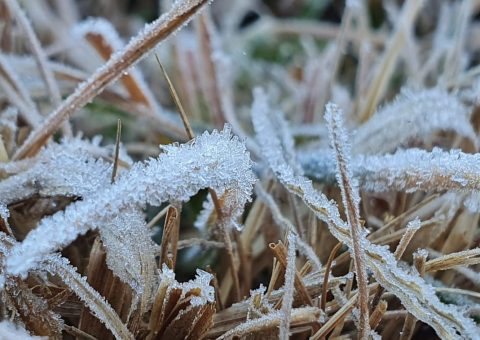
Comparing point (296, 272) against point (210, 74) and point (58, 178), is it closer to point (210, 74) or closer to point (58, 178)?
point (58, 178)

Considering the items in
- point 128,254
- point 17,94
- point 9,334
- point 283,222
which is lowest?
point 9,334

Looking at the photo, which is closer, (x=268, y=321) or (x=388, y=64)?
(x=268, y=321)

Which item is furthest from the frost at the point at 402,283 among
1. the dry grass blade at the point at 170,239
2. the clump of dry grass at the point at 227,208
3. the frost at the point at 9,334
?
the frost at the point at 9,334

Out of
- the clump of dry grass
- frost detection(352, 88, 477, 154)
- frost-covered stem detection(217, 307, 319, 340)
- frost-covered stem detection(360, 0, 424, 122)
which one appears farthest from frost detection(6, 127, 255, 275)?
frost-covered stem detection(360, 0, 424, 122)

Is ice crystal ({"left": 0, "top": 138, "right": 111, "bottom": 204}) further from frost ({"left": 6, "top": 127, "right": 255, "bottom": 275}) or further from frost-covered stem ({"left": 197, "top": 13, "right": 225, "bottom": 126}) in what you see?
frost-covered stem ({"left": 197, "top": 13, "right": 225, "bottom": 126})

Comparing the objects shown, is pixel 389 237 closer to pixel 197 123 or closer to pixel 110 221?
pixel 110 221

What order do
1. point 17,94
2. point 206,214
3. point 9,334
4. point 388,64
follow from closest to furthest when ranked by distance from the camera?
point 9,334 < point 206,214 < point 17,94 < point 388,64

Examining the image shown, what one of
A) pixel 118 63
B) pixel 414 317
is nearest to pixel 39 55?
pixel 118 63

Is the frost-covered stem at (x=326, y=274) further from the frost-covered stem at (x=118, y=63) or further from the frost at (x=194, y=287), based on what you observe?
the frost-covered stem at (x=118, y=63)
